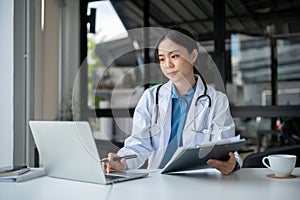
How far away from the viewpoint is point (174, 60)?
1.80 meters

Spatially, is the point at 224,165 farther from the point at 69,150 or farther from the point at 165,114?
the point at 69,150

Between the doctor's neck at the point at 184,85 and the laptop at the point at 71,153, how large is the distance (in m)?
0.55

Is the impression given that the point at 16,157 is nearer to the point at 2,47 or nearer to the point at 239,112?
the point at 2,47

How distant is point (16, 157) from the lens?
8.13 feet

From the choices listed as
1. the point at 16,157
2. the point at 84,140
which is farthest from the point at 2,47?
the point at 84,140

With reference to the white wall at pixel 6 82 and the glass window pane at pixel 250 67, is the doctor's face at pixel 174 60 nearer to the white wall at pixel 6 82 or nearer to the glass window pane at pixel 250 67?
the white wall at pixel 6 82

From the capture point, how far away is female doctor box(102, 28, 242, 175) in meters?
1.78

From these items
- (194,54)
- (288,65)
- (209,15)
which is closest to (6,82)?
(194,54)

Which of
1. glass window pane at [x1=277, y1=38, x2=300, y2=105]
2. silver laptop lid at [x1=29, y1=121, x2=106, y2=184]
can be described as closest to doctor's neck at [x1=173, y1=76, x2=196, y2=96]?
silver laptop lid at [x1=29, y1=121, x2=106, y2=184]

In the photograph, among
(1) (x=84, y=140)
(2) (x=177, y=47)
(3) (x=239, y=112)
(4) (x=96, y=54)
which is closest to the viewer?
(1) (x=84, y=140)

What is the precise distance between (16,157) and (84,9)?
2.46 metres

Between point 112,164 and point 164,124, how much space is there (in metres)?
0.37

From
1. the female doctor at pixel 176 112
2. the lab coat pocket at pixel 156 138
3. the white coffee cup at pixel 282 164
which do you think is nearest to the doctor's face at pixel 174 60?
the female doctor at pixel 176 112

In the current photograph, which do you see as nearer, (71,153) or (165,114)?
(71,153)
